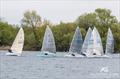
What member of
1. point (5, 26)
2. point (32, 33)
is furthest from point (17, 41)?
point (5, 26)

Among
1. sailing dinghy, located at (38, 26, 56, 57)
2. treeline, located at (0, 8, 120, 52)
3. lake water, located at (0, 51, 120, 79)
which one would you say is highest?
treeline, located at (0, 8, 120, 52)

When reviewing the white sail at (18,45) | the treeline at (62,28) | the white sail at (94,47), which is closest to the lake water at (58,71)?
the white sail at (94,47)

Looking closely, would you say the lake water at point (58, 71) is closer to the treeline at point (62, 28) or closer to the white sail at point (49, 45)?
the white sail at point (49, 45)

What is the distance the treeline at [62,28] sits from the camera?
145m

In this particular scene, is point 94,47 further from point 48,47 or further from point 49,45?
point 48,47

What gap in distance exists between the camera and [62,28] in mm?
153750

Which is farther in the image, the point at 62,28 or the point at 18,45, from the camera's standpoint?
the point at 62,28

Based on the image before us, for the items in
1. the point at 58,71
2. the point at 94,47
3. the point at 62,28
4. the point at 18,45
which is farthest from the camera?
the point at 62,28

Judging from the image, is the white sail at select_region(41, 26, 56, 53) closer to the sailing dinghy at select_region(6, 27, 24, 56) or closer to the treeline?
the sailing dinghy at select_region(6, 27, 24, 56)

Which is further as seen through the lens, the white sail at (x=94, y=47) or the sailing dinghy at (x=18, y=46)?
the sailing dinghy at (x=18, y=46)

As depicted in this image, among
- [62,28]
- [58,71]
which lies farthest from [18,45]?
[62,28]

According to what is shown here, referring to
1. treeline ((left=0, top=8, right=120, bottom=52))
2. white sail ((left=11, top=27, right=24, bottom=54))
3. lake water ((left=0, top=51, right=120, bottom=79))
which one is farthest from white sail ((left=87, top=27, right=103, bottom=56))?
treeline ((left=0, top=8, right=120, bottom=52))

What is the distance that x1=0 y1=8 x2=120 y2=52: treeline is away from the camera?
5714 inches

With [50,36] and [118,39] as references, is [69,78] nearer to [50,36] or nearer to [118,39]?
[50,36]
